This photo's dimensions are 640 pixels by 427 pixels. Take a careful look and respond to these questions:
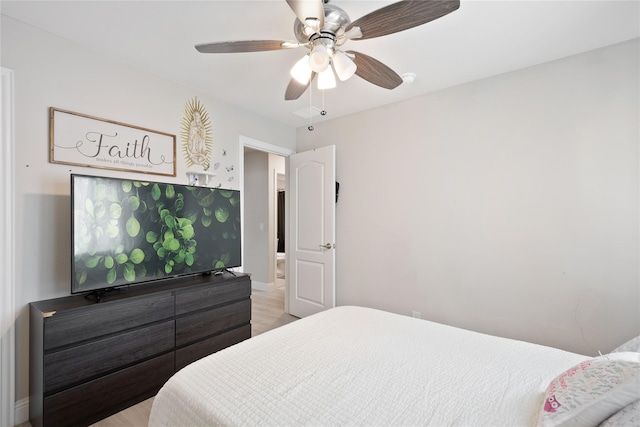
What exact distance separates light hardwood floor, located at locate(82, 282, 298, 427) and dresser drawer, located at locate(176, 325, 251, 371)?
0.31 metres

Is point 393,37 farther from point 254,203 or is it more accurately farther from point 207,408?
point 254,203

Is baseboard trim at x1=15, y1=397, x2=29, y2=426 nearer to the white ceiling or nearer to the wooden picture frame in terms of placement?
the wooden picture frame

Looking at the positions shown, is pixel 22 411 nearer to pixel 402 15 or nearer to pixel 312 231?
pixel 312 231

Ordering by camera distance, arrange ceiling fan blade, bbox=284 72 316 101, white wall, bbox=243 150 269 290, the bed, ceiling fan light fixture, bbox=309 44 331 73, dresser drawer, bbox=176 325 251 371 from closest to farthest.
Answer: the bed → ceiling fan light fixture, bbox=309 44 331 73 → ceiling fan blade, bbox=284 72 316 101 → dresser drawer, bbox=176 325 251 371 → white wall, bbox=243 150 269 290

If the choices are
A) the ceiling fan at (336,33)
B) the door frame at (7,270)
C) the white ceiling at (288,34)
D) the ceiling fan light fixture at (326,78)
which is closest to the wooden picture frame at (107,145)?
the door frame at (7,270)

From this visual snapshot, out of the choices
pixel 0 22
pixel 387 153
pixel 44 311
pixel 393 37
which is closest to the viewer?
pixel 44 311

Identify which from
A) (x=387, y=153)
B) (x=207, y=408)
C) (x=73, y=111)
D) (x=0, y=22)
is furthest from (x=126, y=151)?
(x=387, y=153)

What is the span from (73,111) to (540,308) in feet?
12.4

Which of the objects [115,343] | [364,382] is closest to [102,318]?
[115,343]

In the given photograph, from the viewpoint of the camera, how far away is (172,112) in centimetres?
266

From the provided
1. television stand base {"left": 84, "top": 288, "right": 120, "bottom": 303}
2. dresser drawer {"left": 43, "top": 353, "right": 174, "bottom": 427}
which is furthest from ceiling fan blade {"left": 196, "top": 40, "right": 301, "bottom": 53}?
dresser drawer {"left": 43, "top": 353, "right": 174, "bottom": 427}

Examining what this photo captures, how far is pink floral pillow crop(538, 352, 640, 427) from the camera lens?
81 cm

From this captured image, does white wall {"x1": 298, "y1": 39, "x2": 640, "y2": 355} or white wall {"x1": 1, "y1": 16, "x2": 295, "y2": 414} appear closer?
white wall {"x1": 1, "y1": 16, "x2": 295, "y2": 414}

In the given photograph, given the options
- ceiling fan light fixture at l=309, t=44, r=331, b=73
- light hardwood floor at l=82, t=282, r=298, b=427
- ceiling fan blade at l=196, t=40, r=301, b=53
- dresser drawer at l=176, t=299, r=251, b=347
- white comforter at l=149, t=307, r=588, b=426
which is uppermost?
ceiling fan blade at l=196, t=40, r=301, b=53
